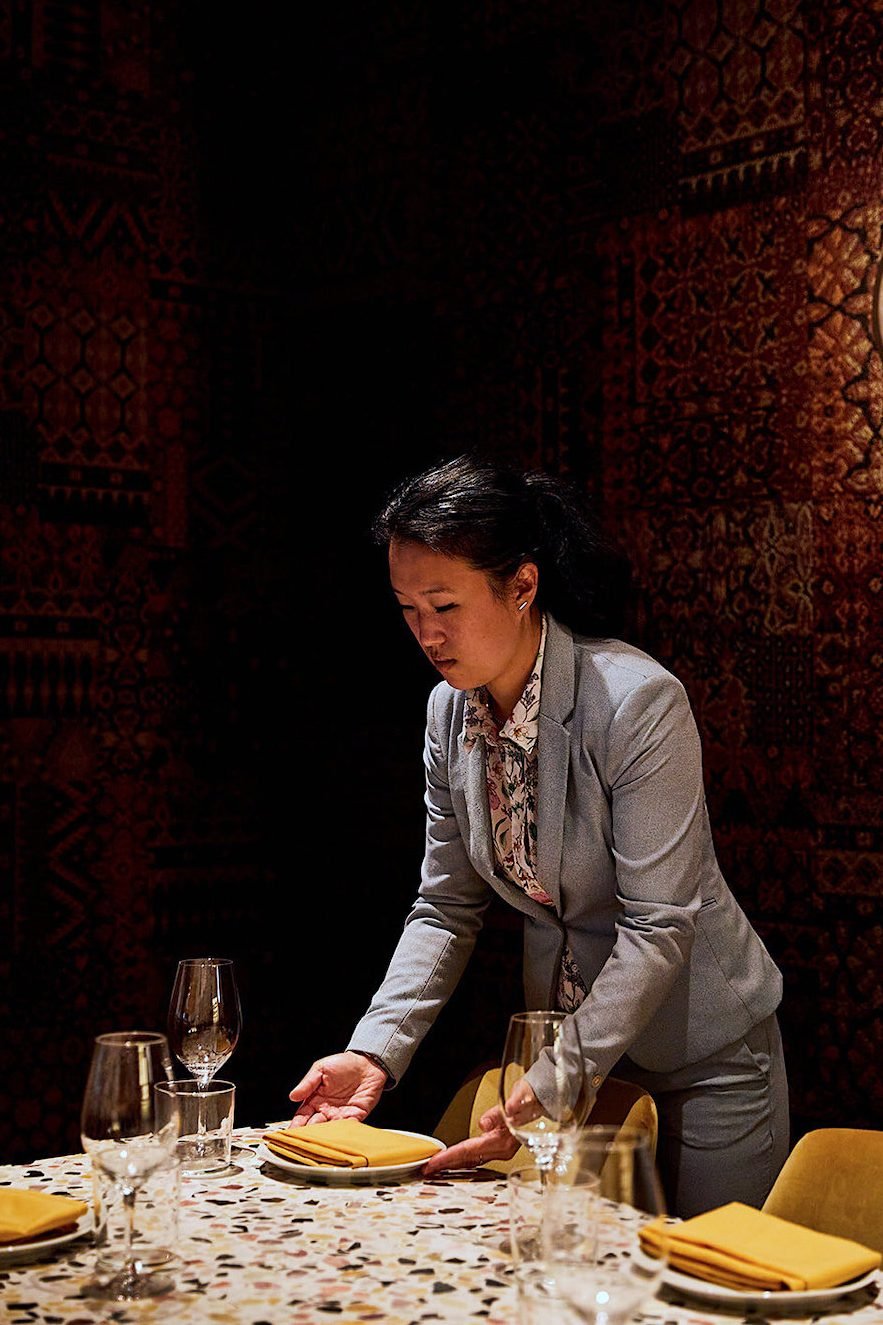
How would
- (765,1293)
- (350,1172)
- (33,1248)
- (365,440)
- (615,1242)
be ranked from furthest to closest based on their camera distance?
(365,440) → (350,1172) → (33,1248) → (765,1293) → (615,1242)

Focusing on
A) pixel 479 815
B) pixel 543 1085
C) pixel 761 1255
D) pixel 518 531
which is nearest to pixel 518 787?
pixel 479 815

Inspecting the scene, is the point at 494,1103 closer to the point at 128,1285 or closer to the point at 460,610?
the point at 460,610

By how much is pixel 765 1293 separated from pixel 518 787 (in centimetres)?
103

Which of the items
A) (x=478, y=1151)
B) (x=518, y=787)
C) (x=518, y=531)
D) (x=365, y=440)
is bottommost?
(x=478, y=1151)

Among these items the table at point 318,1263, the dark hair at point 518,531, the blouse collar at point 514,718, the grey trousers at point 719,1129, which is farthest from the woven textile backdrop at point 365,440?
the table at point 318,1263

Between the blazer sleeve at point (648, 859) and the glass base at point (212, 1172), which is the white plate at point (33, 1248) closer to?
the glass base at point (212, 1172)

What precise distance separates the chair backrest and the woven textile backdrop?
913 millimetres

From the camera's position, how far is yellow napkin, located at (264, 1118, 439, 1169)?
1.77 metres

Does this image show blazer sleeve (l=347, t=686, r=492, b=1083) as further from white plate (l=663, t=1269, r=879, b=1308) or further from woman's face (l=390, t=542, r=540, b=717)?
white plate (l=663, t=1269, r=879, b=1308)

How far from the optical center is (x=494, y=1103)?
217 cm

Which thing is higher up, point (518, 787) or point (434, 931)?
point (518, 787)

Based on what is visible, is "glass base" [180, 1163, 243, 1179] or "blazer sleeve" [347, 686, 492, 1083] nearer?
"glass base" [180, 1163, 243, 1179]

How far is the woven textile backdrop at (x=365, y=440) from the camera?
9.26ft

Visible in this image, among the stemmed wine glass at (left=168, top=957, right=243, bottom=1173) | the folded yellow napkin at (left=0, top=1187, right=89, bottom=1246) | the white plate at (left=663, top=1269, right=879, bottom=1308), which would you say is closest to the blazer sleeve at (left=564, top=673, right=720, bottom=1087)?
the stemmed wine glass at (left=168, top=957, right=243, bottom=1173)
